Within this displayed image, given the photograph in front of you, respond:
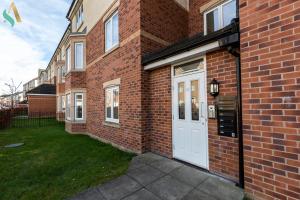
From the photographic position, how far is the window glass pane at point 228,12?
6.19 m

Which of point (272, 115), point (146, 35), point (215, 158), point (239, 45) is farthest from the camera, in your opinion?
point (146, 35)

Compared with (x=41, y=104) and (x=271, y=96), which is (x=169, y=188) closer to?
(x=271, y=96)

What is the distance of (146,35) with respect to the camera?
231 inches

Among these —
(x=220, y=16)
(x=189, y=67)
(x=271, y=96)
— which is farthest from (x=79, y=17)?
(x=271, y=96)

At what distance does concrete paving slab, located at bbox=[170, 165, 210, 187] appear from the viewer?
360 cm

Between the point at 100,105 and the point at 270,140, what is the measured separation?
24.1 feet

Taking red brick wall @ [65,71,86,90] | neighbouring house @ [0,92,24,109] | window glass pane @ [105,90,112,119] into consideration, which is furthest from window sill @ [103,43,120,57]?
neighbouring house @ [0,92,24,109]

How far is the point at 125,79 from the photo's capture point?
21.0ft

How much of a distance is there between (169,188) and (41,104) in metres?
26.1

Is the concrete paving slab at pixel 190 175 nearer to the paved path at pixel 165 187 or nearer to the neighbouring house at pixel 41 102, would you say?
the paved path at pixel 165 187

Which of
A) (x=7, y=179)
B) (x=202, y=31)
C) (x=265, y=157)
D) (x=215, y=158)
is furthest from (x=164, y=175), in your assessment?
(x=202, y=31)

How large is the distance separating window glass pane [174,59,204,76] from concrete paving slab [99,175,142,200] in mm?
3108

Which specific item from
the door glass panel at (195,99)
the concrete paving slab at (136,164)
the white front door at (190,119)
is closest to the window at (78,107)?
the concrete paving slab at (136,164)

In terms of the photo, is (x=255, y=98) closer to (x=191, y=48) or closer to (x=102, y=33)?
(x=191, y=48)
